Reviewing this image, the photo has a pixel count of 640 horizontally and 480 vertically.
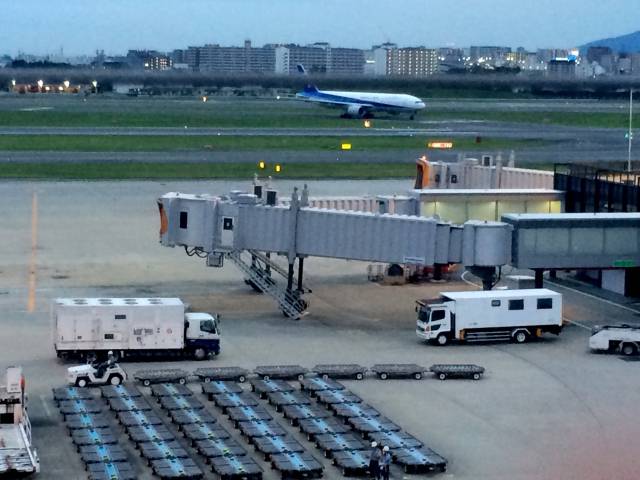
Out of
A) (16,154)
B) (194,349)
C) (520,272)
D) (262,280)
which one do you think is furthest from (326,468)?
(16,154)

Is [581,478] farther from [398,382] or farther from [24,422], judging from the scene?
[24,422]

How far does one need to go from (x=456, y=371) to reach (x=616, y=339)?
690 centimetres

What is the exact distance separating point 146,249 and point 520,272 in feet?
60.7

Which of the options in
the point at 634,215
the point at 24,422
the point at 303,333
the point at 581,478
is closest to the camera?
the point at 581,478

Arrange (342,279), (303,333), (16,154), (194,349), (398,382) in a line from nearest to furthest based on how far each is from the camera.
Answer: (398,382) < (194,349) < (303,333) < (342,279) < (16,154)

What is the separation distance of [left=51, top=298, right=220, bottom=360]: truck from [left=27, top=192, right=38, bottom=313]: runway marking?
890cm

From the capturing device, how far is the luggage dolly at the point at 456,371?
41719mm

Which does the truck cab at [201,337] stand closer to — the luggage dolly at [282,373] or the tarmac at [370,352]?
the tarmac at [370,352]

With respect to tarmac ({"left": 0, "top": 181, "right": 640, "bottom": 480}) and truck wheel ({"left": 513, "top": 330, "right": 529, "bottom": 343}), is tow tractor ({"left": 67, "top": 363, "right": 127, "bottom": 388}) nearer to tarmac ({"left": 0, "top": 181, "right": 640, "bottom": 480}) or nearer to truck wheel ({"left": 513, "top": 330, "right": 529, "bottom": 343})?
tarmac ({"left": 0, "top": 181, "right": 640, "bottom": 480})

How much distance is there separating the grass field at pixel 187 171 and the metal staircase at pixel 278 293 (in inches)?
1779

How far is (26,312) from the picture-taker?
169 feet

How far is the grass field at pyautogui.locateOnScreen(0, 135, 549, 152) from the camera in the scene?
124m

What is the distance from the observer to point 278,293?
5291 cm

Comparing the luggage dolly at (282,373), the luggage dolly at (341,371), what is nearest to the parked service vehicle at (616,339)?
the luggage dolly at (341,371)
